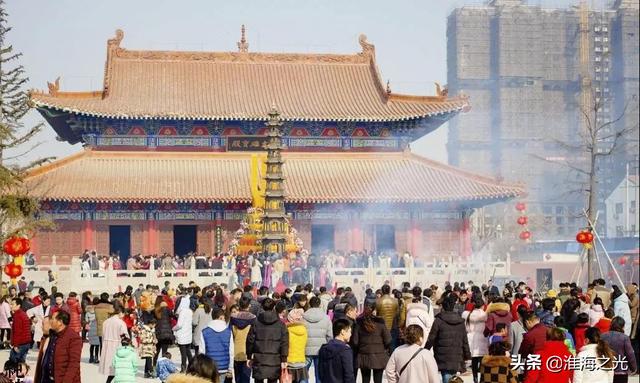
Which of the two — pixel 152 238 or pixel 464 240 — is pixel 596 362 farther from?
pixel 464 240

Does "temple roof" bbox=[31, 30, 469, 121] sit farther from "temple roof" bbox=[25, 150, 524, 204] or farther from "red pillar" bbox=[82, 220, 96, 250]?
"red pillar" bbox=[82, 220, 96, 250]

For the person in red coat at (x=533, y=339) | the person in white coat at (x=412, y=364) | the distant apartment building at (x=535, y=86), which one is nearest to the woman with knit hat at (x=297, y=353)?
the person in red coat at (x=533, y=339)

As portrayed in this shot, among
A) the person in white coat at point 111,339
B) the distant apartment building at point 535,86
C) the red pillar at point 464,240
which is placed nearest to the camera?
the person in white coat at point 111,339

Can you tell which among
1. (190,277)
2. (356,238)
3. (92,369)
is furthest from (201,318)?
(356,238)

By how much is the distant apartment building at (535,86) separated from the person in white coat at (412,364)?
70376 mm

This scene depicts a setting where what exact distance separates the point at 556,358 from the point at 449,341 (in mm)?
2551

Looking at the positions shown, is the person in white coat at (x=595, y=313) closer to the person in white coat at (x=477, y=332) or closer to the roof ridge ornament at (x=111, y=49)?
the person in white coat at (x=477, y=332)

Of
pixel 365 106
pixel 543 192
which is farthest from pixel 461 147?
pixel 365 106

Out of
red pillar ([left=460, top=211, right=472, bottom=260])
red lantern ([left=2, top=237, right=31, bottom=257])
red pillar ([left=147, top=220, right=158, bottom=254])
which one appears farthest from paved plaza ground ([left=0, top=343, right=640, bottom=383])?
red pillar ([left=460, top=211, right=472, bottom=260])

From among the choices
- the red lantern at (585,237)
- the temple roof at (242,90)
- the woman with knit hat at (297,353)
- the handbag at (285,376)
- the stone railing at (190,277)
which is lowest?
the handbag at (285,376)

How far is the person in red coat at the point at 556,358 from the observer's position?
10664 millimetres

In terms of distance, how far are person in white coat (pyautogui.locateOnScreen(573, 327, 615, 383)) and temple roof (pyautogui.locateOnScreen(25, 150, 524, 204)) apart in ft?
89.3

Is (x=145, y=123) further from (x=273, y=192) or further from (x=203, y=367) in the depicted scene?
(x=203, y=367)

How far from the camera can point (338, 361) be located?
11.9 metres
